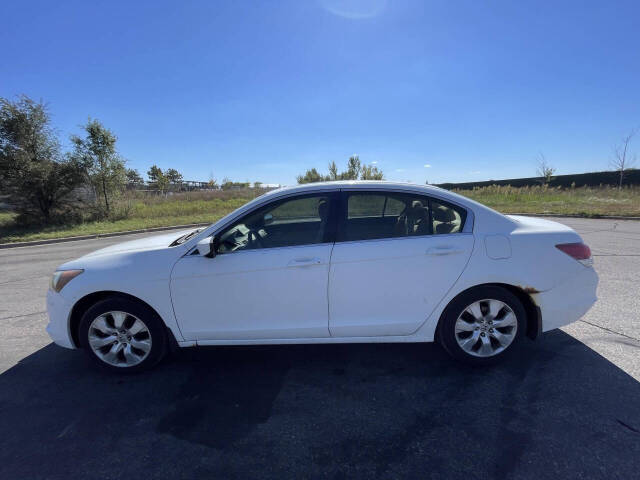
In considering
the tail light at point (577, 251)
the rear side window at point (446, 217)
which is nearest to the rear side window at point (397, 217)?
the rear side window at point (446, 217)

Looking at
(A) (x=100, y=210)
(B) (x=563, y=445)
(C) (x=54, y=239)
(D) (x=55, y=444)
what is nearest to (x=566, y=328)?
(B) (x=563, y=445)

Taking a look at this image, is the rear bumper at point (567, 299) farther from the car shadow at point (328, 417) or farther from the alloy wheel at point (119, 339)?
the alloy wheel at point (119, 339)

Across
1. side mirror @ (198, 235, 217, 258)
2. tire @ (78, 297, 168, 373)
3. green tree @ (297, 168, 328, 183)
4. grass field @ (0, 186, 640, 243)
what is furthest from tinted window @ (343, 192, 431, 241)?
green tree @ (297, 168, 328, 183)

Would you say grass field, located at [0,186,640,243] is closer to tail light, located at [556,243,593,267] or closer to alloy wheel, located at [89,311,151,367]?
alloy wheel, located at [89,311,151,367]

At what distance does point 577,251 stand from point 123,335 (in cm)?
406

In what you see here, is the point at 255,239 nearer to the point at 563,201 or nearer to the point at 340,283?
the point at 340,283

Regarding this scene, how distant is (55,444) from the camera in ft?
6.66

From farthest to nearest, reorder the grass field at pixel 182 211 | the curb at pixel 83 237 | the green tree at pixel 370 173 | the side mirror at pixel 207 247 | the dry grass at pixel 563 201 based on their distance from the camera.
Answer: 1. the green tree at pixel 370 173
2. the dry grass at pixel 563 201
3. the grass field at pixel 182 211
4. the curb at pixel 83 237
5. the side mirror at pixel 207 247

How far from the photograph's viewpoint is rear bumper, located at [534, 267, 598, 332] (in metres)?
2.66

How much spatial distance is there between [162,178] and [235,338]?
69.9 metres

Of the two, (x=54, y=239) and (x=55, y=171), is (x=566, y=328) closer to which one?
(x=54, y=239)

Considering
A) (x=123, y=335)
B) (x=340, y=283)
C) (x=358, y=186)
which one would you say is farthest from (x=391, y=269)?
(x=123, y=335)

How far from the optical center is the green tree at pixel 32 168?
14672 millimetres

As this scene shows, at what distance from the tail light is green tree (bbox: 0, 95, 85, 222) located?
20.3m
